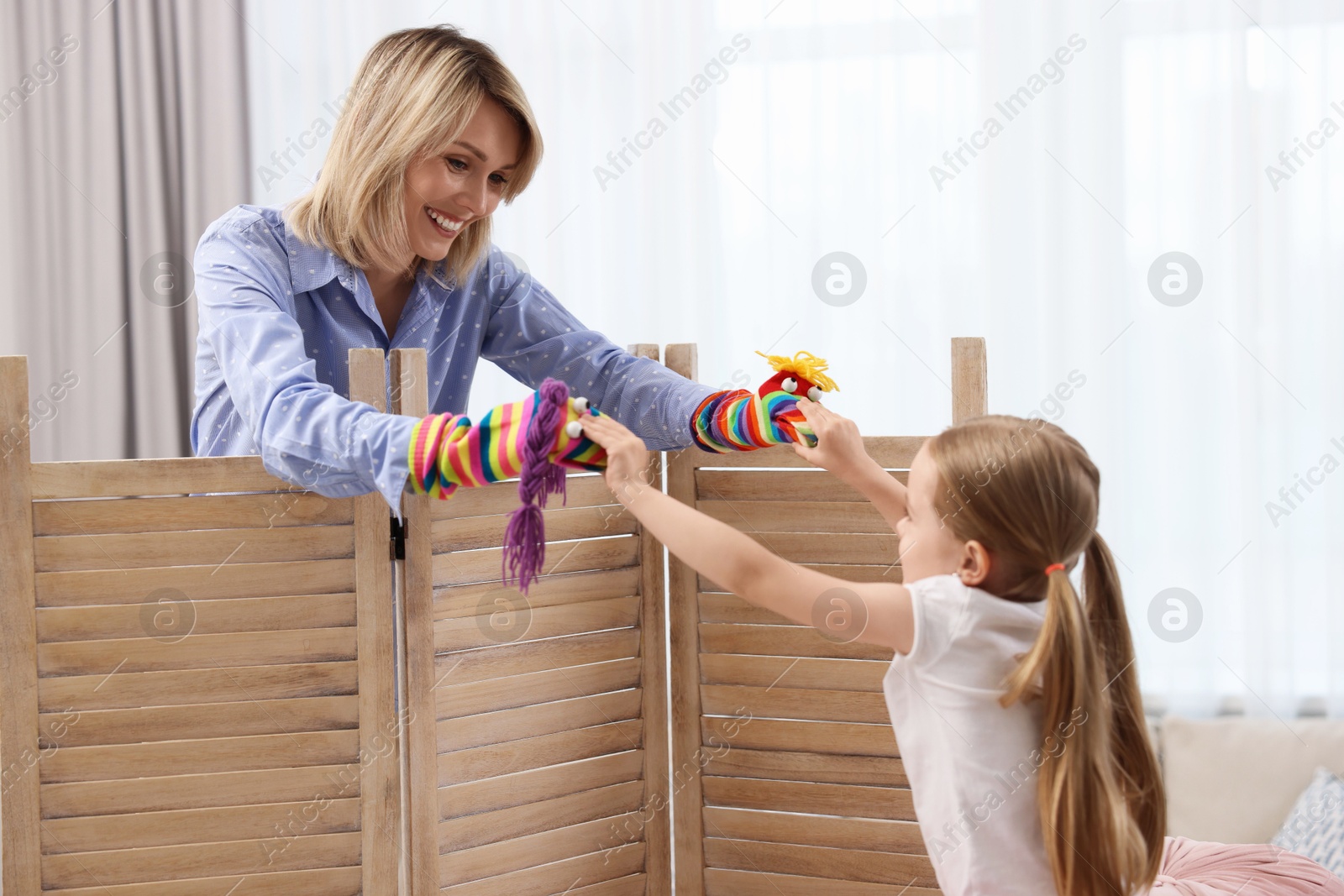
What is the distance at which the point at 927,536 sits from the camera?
44.1 inches

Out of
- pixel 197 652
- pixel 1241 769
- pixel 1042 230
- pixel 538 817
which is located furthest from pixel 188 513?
pixel 1241 769

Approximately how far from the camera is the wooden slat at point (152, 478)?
3.95ft

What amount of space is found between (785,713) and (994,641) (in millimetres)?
443

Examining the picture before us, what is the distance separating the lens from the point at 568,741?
4.59ft

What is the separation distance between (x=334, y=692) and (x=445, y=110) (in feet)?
2.37

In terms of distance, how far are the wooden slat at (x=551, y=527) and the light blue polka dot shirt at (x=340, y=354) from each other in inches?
4.3

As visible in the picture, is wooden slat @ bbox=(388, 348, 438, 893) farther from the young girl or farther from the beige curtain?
the beige curtain

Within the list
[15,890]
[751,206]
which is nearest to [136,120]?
[751,206]

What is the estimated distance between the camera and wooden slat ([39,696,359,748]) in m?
1.23

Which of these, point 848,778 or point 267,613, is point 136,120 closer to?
point 267,613

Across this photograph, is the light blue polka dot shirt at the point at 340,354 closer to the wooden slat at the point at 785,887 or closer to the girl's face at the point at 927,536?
the girl's face at the point at 927,536

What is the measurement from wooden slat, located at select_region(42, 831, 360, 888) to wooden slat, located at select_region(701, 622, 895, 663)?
1.73ft

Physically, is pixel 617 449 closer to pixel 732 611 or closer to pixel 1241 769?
pixel 732 611

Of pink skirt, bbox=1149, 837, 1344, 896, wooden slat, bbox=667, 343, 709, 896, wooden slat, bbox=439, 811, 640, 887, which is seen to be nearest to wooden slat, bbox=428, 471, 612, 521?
wooden slat, bbox=667, 343, 709, 896
